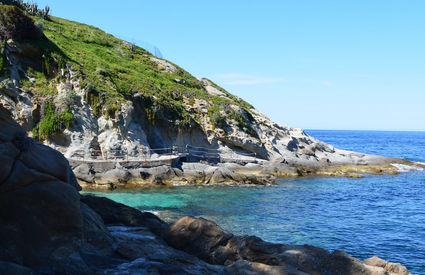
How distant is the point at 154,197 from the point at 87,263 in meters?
21.6

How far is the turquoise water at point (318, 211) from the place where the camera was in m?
18.6

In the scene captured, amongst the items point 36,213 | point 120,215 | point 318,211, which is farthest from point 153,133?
point 36,213

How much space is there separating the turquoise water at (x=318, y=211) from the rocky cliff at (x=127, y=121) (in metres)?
5.15

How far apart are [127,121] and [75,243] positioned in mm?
32717

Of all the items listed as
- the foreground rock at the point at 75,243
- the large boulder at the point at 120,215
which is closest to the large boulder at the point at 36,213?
the foreground rock at the point at 75,243

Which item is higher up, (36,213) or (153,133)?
(153,133)

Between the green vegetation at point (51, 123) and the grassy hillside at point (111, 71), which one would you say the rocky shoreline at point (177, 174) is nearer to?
the green vegetation at point (51, 123)

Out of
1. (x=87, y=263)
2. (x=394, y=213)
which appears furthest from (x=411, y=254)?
(x=87, y=263)

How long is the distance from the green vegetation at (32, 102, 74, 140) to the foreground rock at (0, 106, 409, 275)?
28462 millimetres

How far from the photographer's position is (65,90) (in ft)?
129

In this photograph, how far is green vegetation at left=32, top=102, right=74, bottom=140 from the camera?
35688 mm

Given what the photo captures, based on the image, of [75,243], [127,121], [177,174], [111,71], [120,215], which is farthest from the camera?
[111,71]

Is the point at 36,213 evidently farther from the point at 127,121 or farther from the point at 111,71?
the point at 111,71

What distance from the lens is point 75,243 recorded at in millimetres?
7898
